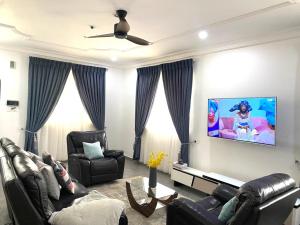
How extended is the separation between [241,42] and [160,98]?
218 cm

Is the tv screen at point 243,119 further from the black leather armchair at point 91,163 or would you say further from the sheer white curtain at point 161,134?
the black leather armchair at point 91,163

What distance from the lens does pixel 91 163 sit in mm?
4051

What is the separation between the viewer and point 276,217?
201cm

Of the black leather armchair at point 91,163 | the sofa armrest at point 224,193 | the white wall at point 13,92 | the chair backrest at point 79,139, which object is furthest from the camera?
the white wall at point 13,92

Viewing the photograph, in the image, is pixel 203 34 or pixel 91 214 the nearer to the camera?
pixel 91 214

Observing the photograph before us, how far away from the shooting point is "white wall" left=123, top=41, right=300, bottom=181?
130 inches

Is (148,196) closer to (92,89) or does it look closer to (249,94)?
(249,94)

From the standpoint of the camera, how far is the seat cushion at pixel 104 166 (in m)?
4.05

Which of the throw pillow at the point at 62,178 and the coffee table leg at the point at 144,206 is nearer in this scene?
the throw pillow at the point at 62,178

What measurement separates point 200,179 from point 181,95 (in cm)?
170

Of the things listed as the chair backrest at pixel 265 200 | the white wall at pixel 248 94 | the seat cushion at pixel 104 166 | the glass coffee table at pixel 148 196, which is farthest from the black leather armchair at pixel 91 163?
the chair backrest at pixel 265 200

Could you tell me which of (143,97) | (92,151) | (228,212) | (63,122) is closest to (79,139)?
(92,151)

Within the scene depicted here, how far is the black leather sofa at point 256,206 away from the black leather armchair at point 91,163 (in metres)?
2.05

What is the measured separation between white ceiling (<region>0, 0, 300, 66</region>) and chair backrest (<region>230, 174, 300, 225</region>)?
1.91 meters
